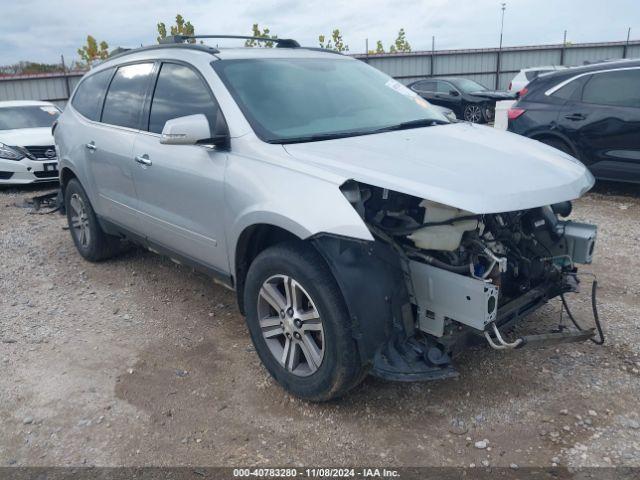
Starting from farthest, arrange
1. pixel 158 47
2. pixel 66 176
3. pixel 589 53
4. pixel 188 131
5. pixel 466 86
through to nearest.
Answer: pixel 589 53 → pixel 466 86 → pixel 66 176 → pixel 158 47 → pixel 188 131

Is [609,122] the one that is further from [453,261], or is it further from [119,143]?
[119,143]

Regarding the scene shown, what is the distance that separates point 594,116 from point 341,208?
552 cm

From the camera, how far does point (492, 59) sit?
83.8 feet

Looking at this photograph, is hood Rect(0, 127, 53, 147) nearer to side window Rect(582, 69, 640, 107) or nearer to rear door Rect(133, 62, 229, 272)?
rear door Rect(133, 62, 229, 272)

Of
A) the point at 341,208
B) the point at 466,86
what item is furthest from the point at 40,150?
the point at 466,86

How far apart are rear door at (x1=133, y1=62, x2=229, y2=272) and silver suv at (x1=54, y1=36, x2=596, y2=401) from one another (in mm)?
14

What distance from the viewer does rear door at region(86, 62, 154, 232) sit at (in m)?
4.20

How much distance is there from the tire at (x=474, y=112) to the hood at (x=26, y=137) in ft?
39.1

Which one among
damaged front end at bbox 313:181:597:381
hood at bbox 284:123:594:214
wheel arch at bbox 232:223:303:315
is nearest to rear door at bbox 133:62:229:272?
wheel arch at bbox 232:223:303:315

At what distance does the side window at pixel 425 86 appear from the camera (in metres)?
17.8

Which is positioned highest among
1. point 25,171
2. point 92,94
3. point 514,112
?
point 92,94

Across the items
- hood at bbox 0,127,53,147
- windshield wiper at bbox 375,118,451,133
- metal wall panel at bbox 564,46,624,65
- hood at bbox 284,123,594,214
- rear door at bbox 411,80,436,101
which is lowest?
hood at bbox 0,127,53,147

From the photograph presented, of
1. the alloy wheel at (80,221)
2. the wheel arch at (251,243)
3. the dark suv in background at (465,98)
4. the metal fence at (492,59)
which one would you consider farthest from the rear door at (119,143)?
the metal fence at (492,59)

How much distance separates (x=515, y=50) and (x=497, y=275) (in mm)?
25559
